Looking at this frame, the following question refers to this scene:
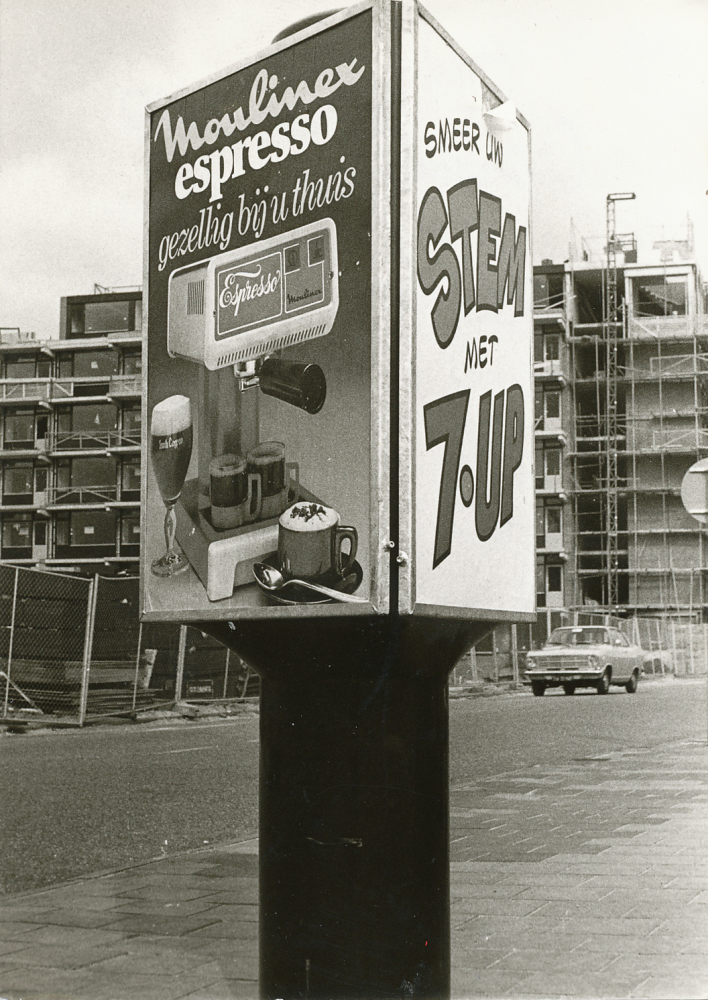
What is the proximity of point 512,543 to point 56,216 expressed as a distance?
1592mm

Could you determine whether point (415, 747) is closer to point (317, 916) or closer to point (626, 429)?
point (317, 916)

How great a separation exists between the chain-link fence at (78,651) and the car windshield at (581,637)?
1028 centimetres

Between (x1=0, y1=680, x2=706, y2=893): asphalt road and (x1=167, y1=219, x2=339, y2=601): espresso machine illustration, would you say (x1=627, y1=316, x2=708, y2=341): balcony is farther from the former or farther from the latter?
(x1=167, y1=219, x2=339, y2=601): espresso machine illustration

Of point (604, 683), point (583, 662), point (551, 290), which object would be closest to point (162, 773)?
point (583, 662)

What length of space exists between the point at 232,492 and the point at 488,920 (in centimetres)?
216

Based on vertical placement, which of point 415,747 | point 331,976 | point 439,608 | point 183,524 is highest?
point 183,524

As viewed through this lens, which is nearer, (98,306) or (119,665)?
(98,306)

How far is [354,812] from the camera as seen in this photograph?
86.7 inches

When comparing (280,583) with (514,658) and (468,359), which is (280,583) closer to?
(468,359)

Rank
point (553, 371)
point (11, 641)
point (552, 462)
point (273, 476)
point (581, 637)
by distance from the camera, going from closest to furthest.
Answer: point (273, 476)
point (11, 641)
point (581, 637)
point (553, 371)
point (552, 462)

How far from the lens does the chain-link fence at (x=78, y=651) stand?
48.1 ft

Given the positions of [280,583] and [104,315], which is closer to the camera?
[280,583]

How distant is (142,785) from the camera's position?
8586mm

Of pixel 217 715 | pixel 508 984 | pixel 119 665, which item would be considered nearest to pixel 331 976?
pixel 508 984
